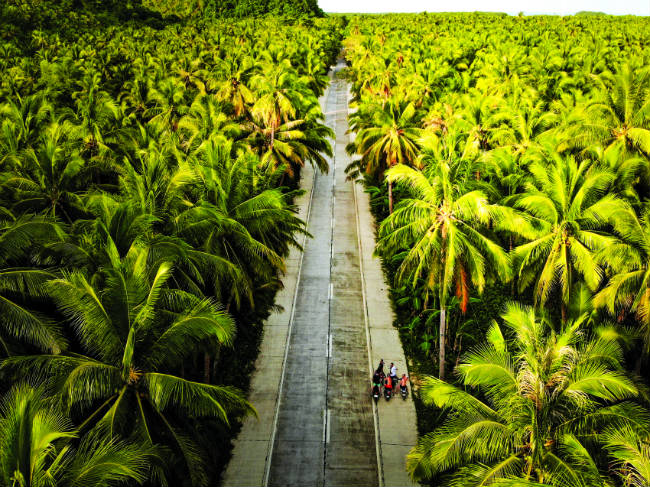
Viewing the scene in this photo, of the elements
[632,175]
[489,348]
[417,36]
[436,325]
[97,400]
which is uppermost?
[417,36]

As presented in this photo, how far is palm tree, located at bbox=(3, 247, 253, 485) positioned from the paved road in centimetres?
529

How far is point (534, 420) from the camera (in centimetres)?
941

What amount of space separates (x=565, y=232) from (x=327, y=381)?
980 centimetres

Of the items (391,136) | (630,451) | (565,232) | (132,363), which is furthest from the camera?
(391,136)

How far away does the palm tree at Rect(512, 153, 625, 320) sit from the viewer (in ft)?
51.2

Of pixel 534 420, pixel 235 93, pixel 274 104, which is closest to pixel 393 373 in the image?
pixel 534 420

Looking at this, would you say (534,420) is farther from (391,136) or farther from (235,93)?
(235,93)

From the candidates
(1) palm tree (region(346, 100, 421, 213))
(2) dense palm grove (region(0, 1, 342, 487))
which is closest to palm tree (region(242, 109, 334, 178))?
(2) dense palm grove (region(0, 1, 342, 487))

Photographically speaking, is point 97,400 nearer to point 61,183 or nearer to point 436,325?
point 61,183

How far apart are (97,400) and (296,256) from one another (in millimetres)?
17824

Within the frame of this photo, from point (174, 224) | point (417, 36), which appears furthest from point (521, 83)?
point (417, 36)

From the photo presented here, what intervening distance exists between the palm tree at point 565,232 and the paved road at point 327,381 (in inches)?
286

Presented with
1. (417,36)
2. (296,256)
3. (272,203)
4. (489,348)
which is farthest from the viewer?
(417,36)

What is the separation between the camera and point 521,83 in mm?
37219
